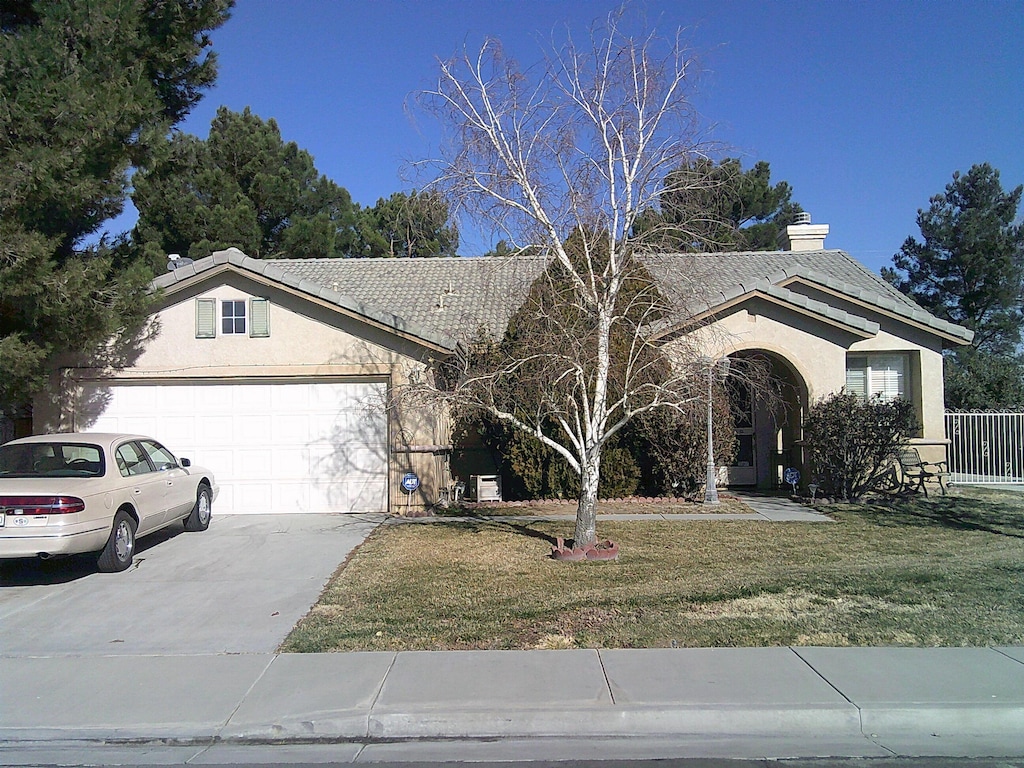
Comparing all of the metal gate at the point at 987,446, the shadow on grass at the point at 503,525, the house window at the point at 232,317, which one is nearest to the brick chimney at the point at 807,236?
the metal gate at the point at 987,446

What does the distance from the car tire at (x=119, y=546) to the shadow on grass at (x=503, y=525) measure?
4435 mm

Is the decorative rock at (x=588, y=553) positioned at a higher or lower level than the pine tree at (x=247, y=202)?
lower

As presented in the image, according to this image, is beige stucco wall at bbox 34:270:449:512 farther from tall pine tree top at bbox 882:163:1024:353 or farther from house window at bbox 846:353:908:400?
tall pine tree top at bbox 882:163:1024:353

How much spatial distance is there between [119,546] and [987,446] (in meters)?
17.4

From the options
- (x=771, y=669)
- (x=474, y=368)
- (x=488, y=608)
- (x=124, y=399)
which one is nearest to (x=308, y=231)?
(x=124, y=399)

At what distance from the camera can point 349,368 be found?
→ 13.6m

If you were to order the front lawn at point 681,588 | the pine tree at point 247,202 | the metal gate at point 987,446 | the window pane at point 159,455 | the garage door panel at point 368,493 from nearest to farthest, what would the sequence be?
the front lawn at point 681,588 → the window pane at point 159,455 → the garage door panel at point 368,493 → the metal gate at point 987,446 → the pine tree at point 247,202

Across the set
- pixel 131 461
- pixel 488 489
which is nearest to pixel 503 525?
pixel 488 489

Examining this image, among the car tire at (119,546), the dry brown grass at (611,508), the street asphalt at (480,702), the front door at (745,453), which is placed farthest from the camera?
the front door at (745,453)

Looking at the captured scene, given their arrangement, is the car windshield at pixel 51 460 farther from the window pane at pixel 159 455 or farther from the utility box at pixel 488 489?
the utility box at pixel 488 489

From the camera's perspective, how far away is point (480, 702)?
5.73 m

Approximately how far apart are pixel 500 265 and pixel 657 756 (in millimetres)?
6216

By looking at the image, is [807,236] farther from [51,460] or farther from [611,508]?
[51,460]

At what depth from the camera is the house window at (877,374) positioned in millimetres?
16859
